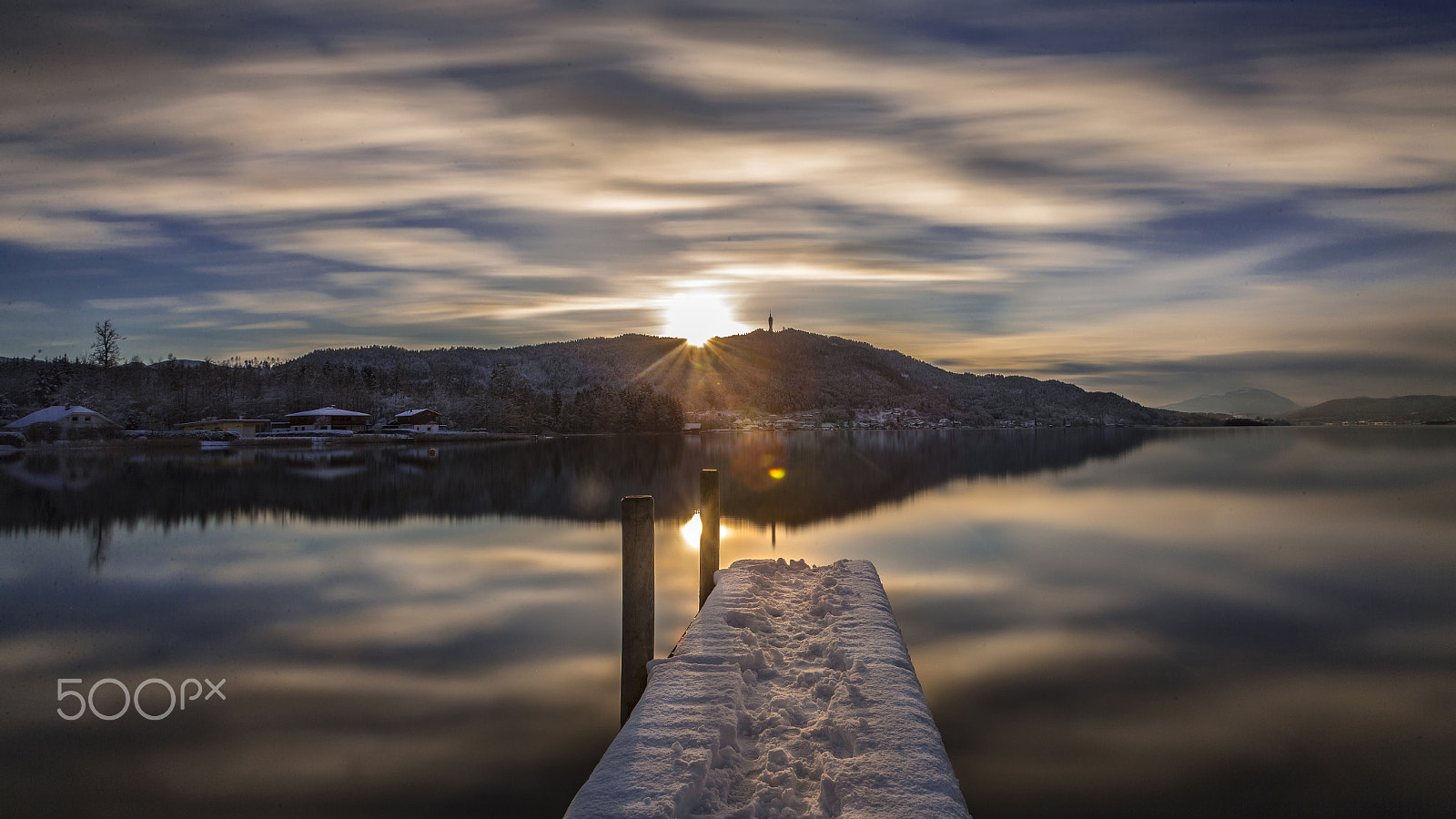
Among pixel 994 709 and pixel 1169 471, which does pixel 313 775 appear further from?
pixel 1169 471

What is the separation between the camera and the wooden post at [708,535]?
1098 centimetres

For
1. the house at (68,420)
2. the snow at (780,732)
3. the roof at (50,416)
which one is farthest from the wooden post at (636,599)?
the roof at (50,416)

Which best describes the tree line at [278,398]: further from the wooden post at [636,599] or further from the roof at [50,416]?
the wooden post at [636,599]

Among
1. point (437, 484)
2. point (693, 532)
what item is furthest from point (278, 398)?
point (693, 532)

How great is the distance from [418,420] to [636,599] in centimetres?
9058

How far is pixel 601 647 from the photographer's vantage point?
11258 mm

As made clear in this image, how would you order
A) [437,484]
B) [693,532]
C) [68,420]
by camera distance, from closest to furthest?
1. [693,532]
2. [437,484]
3. [68,420]

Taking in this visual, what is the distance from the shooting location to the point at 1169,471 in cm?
4541

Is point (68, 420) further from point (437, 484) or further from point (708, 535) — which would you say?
point (708, 535)

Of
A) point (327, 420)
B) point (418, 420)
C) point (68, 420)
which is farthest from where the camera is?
point (418, 420)

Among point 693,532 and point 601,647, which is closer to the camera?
point 601,647

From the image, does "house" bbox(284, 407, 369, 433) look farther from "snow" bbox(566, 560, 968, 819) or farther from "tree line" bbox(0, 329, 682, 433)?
"snow" bbox(566, 560, 968, 819)

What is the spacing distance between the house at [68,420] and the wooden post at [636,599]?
84.2 meters

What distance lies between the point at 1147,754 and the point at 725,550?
38.0 feet
